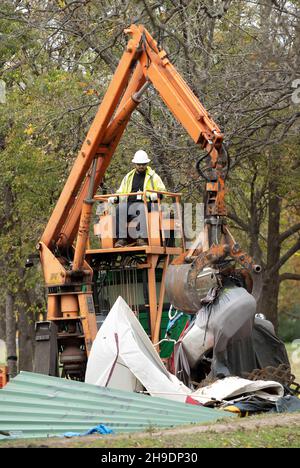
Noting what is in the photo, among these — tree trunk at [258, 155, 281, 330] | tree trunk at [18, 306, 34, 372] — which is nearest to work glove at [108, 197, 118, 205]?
tree trunk at [258, 155, 281, 330]

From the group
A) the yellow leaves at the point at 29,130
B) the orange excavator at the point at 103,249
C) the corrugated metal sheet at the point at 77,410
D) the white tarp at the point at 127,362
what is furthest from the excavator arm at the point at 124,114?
the yellow leaves at the point at 29,130

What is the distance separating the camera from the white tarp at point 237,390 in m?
14.8

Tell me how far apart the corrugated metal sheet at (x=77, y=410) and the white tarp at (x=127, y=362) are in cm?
108

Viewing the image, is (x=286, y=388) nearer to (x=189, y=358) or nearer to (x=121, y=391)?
(x=189, y=358)

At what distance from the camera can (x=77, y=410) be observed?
43.8 feet

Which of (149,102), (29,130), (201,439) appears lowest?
(201,439)

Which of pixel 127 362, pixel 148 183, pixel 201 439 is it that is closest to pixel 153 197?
pixel 148 183

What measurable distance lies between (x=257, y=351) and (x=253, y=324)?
56cm

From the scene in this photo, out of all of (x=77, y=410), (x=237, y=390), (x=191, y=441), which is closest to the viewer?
(x=191, y=441)

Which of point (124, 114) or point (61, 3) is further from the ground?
point (61, 3)

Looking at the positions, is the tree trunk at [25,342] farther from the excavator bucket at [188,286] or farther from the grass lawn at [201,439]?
the grass lawn at [201,439]

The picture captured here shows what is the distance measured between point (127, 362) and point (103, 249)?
13.9 feet

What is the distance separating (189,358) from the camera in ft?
54.6

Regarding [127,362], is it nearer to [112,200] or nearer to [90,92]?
[112,200]
